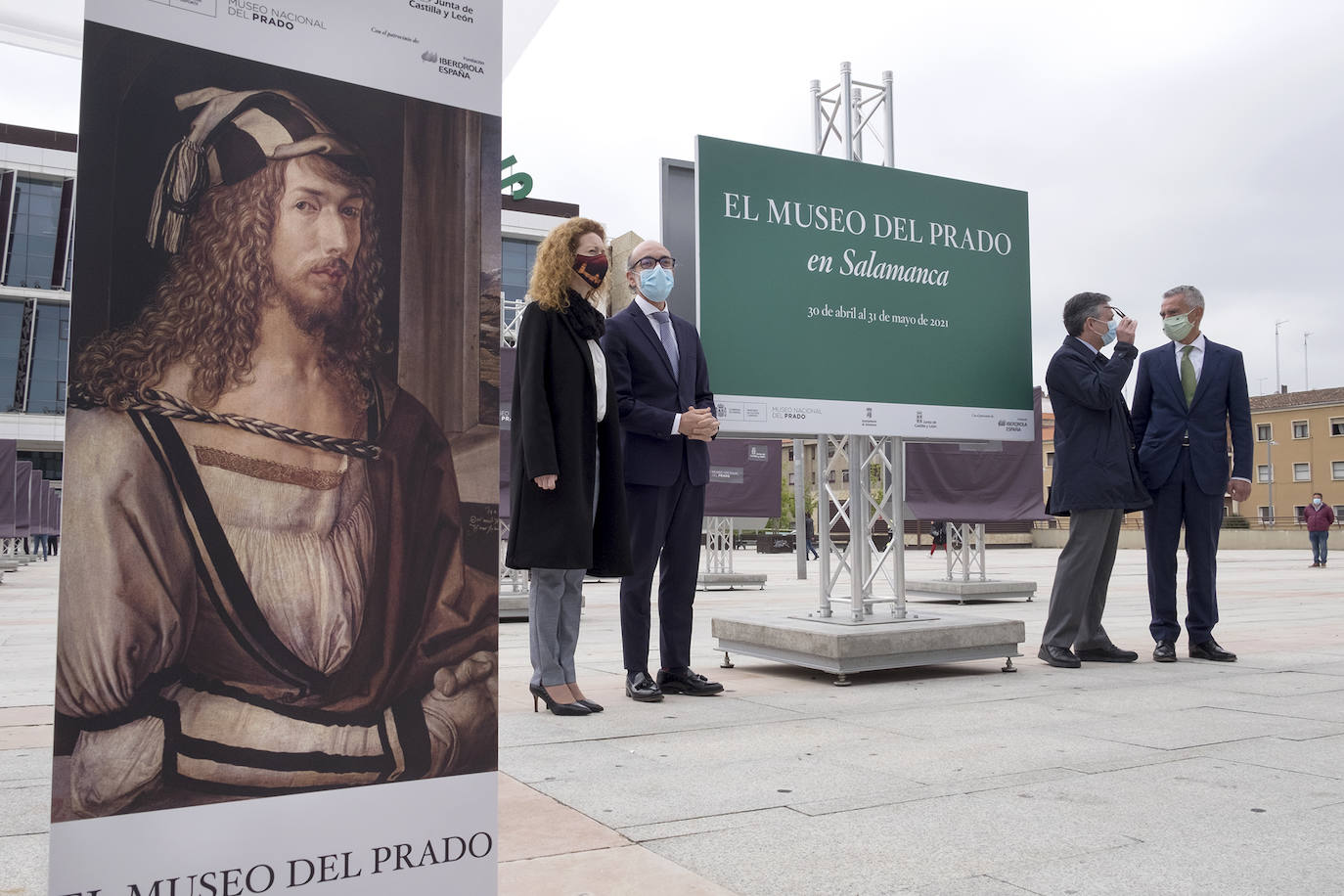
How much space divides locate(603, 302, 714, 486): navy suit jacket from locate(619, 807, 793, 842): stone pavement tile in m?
2.09

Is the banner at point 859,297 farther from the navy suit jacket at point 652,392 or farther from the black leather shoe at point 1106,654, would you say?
the black leather shoe at point 1106,654

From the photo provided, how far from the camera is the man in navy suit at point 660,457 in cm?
451

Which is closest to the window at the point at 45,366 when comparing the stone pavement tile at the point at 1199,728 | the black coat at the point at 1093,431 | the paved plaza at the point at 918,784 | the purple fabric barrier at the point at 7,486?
the purple fabric barrier at the point at 7,486

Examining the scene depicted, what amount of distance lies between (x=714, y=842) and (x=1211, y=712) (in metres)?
2.56

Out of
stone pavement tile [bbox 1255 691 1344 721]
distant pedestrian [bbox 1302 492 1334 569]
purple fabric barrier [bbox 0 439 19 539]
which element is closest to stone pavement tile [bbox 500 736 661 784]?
stone pavement tile [bbox 1255 691 1344 721]

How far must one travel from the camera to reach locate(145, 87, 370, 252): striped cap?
1.40 meters

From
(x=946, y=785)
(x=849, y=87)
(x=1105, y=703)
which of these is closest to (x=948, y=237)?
(x=849, y=87)

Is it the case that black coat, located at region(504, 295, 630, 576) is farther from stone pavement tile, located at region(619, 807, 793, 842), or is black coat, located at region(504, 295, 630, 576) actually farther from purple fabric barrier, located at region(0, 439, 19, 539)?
purple fabric barrier, located at region(0, 439, 19, 539)

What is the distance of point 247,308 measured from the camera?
1.48 m

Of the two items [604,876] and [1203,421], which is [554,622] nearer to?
[604,876]

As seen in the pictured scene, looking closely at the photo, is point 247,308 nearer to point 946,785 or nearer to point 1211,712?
point 946,785

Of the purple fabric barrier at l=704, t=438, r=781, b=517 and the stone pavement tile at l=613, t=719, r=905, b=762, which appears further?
the purple fabric barrier at l=704, t=438, r=781, b=517

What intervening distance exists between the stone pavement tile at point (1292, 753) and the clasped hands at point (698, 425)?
2.16 m

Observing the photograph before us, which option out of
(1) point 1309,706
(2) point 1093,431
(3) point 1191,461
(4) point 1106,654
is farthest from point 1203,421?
(1) point 1309,706
